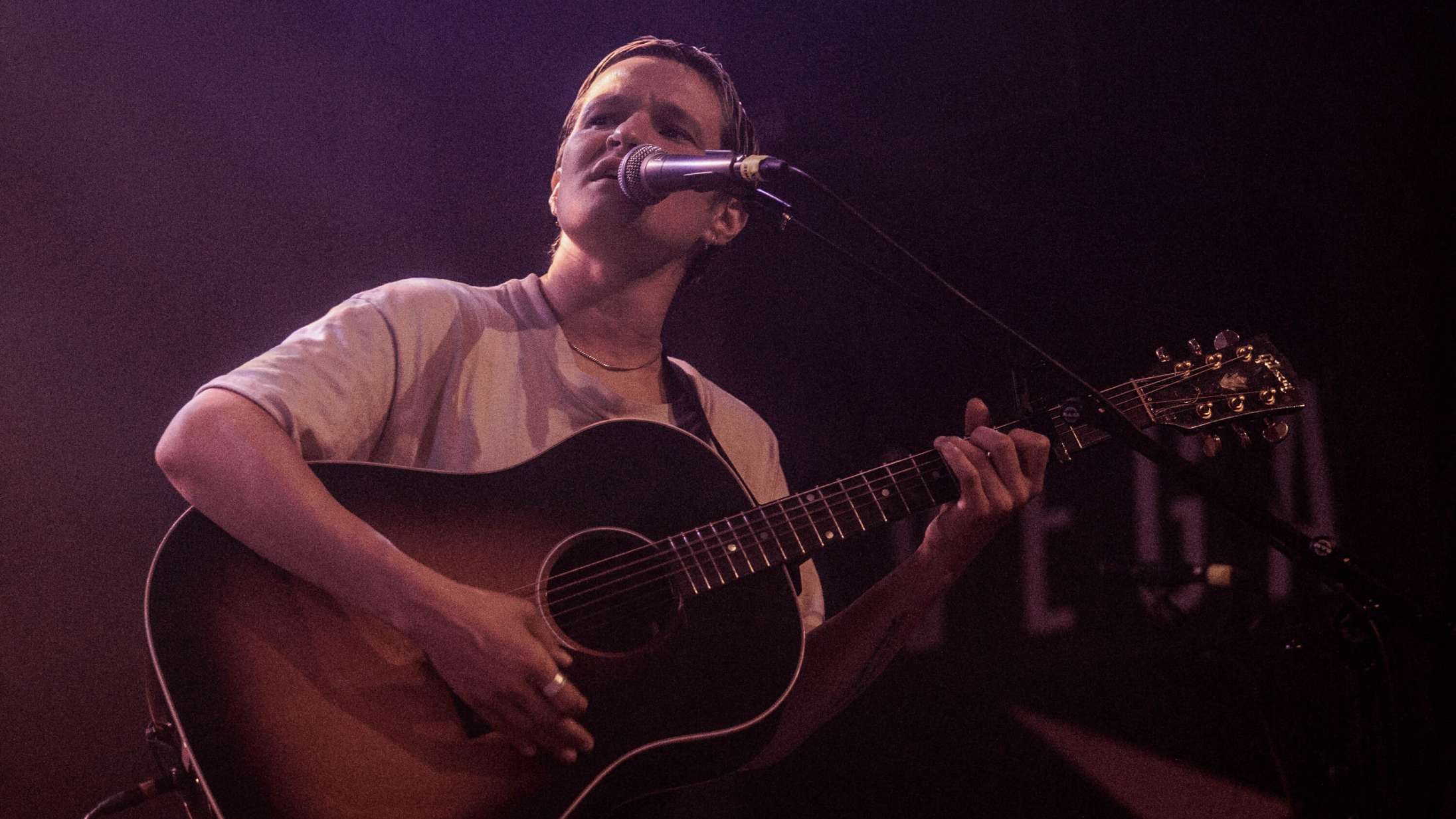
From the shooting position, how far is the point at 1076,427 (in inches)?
Result: 76.6

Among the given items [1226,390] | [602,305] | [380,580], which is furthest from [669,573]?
[1226,390]

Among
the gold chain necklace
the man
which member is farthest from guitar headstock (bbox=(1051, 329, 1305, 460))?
the gold chain necklace

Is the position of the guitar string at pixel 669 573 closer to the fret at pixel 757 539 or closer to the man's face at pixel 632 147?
the fret at pixel 757 539

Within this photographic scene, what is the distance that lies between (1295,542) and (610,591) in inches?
47.0

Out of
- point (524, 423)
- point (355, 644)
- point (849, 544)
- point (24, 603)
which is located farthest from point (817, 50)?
point (24, 603)

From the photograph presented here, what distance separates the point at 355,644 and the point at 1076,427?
1.50 meters

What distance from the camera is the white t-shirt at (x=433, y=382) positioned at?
159 centimetres

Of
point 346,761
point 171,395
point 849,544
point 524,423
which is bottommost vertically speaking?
point 849,544

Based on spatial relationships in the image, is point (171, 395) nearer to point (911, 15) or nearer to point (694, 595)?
point (694, 595)

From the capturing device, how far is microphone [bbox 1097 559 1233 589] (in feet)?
6.17

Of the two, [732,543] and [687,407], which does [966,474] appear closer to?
[732,543]

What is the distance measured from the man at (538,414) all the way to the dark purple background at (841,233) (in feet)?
1.41

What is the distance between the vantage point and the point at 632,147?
80.0 inches

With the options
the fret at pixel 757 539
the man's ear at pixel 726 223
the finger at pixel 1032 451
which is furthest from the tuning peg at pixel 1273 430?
the man's ear at pixel 726 223
